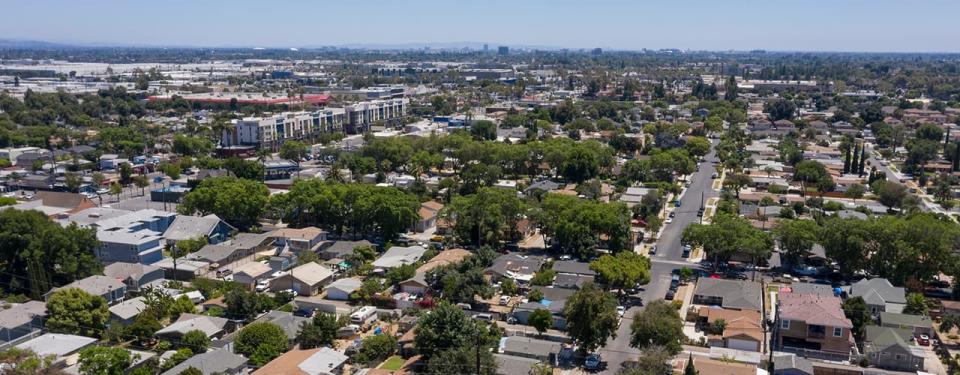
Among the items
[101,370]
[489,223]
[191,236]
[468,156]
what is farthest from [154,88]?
[101,370]

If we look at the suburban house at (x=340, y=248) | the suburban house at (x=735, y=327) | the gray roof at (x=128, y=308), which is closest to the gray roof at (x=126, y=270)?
the gray roof at (x=128, y=308)

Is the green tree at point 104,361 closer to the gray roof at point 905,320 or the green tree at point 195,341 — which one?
the green tree at point 195,341

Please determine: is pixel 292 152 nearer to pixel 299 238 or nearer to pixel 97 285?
pixel 299 238

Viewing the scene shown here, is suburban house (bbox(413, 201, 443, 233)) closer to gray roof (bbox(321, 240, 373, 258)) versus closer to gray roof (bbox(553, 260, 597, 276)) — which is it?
→ gray roof (bbox(321, 240, 373, 258))

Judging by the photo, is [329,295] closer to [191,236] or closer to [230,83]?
[191,236]

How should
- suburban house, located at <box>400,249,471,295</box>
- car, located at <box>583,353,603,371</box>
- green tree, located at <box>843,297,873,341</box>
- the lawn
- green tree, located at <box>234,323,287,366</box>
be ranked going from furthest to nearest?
suburban house, located at <box>400,249,471,295</box> → green tree, located at <box>843,297,873,341</box> → the lawn → car, located at <box>583,353,603,371</box> → green tree, located at <box>234,323,287,366</box>

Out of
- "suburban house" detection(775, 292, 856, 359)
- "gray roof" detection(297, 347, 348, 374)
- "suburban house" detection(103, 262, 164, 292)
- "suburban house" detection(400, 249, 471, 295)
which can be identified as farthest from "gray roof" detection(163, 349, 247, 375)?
"suburban house" detection(775, 292, 856, 359)
